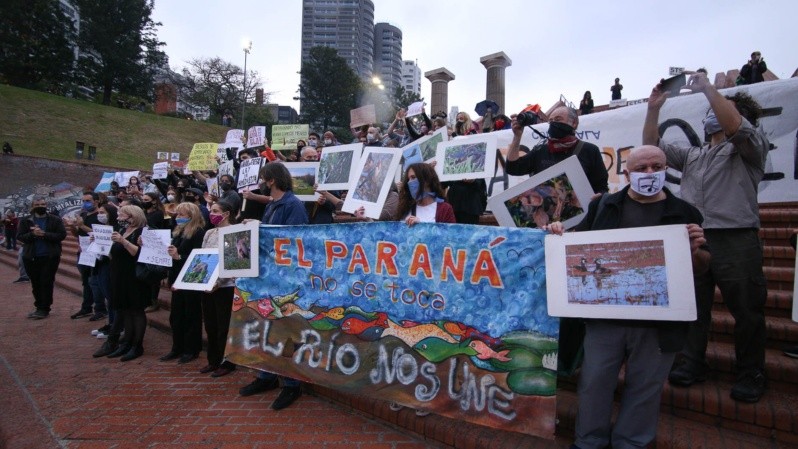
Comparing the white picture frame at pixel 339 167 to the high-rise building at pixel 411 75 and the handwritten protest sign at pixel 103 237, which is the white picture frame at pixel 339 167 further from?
the high-rise building at pixel 411 75

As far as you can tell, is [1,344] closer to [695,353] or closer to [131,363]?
[131,363]

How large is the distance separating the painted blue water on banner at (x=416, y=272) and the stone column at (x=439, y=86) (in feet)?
48.1

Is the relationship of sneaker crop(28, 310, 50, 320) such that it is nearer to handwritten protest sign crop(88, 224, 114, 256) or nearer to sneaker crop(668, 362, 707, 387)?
handwritten protest sign crop(88, 224, 114, 256)

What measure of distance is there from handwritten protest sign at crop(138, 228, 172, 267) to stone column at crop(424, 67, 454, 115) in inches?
550

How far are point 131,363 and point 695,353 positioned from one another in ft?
18.5

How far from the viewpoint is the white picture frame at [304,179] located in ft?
16.0

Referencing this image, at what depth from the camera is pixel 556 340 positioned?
8.66 ft

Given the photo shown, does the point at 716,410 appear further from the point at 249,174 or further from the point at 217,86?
the point at 217,86

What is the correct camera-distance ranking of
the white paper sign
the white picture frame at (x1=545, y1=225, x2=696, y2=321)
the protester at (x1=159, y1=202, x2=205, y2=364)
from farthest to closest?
the white paper sign
the protester at (x1=159, y1=202, x2=205, y2=364)
the white picture frame at (x1=545, y1=225, x2=696, y2=321)

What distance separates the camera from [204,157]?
10211 millimetres

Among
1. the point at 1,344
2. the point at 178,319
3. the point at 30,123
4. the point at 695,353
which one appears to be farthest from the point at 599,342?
the point at 30,123

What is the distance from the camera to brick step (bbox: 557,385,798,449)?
245cm

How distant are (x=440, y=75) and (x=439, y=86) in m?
0.43

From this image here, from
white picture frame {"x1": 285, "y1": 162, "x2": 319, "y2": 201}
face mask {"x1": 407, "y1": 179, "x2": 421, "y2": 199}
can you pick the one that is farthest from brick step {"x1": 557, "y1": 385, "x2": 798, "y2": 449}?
white picture frame {"x1": 285, "y1": 162, "x2": 319, "y2": 201}
